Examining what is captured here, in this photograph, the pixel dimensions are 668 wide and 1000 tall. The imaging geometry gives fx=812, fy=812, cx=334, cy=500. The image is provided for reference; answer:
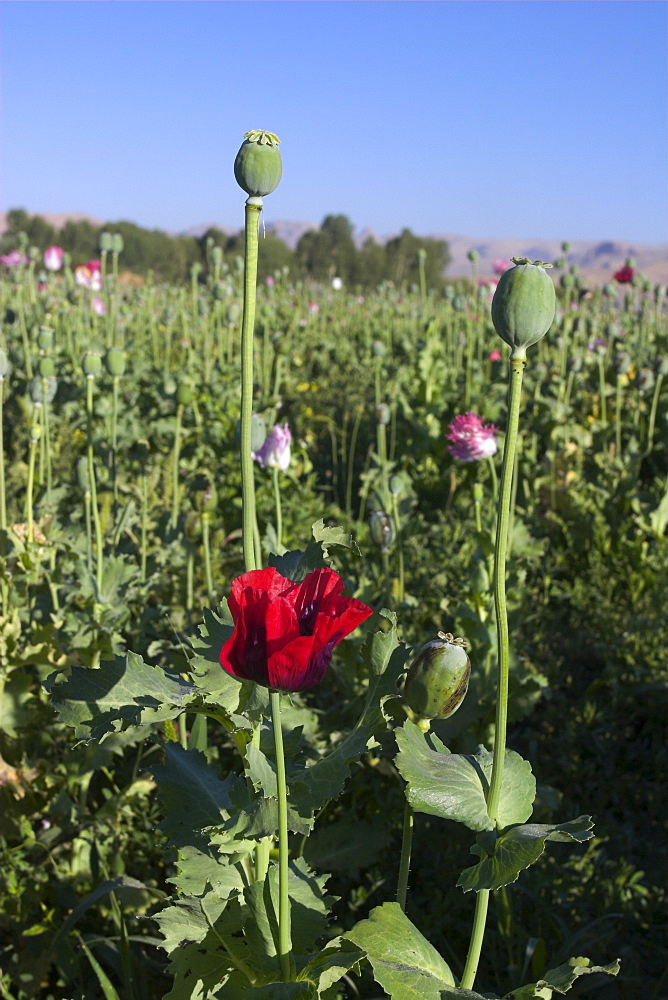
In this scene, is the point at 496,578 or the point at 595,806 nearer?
the point at 496,578

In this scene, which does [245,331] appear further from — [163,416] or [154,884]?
[163,416]

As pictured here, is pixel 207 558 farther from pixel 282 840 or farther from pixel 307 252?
pixel 307 252

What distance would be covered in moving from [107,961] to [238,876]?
2.26 ft

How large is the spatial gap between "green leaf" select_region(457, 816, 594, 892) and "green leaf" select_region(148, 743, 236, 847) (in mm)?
358

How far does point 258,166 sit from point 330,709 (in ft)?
5.19

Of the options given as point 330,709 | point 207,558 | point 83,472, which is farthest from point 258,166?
point 83,472

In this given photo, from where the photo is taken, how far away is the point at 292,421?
5629 mm

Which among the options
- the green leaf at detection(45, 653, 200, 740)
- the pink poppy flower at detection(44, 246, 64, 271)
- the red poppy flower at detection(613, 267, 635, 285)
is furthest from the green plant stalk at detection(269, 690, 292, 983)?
the pink poppy flower at detection(44, 246, 64, 271)

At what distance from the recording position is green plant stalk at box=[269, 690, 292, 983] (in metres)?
0.91

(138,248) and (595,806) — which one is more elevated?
(138,248)

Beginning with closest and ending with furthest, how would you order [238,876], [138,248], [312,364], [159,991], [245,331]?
[245,331], [238,876], [159,991], [312,364], [138,248]

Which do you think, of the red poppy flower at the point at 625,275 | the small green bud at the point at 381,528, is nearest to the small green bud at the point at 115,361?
the small green bud at the point at 381,528

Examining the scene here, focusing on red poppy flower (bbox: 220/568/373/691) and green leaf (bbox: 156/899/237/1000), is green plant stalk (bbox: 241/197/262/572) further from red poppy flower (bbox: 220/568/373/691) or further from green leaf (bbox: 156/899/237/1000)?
green leaf (bbox: 156/899/237/1000)

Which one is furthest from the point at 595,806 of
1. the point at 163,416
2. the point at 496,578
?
the point at 163,416
